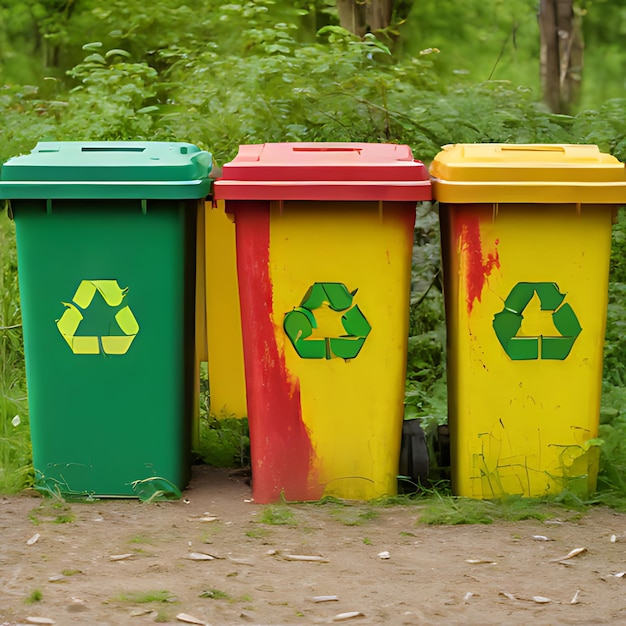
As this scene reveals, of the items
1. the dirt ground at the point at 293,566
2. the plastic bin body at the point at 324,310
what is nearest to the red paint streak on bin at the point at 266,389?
the plastic bin body at the point at 324,310

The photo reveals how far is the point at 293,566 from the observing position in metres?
3.39

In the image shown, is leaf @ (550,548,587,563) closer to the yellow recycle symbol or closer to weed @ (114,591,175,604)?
weed @ (114,591,175,604)

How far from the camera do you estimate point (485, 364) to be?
3941 millimetres

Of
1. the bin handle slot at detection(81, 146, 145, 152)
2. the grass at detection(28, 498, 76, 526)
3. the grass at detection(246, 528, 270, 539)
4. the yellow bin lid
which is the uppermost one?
the bin handle slot at detection(81, 146, 145, 152)

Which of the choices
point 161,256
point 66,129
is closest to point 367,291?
point 161,256

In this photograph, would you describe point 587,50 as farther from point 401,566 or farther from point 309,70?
point 401,566

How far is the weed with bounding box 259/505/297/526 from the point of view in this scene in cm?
382

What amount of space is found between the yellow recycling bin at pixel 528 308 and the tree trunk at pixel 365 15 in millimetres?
6201

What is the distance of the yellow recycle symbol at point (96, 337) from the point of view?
3.95 m

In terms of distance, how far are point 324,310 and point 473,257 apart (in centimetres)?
62

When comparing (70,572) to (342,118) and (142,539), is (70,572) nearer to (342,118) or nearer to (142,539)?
(142,539)

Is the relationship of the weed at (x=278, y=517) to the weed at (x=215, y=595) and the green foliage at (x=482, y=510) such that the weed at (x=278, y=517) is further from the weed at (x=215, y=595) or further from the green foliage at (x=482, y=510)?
the weed at (x=215, y=595)

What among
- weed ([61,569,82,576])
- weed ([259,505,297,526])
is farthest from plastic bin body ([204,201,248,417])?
weed ([61,569,82,576])

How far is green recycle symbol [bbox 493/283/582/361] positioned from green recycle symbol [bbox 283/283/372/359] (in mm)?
536
